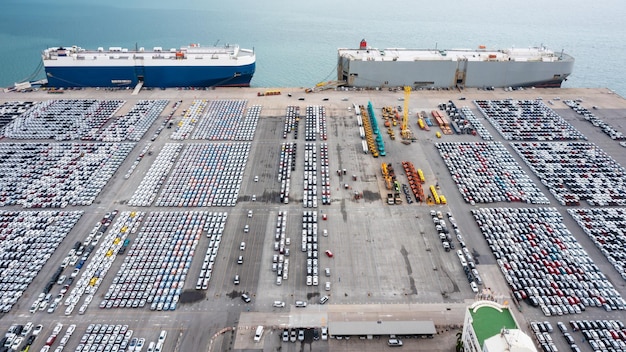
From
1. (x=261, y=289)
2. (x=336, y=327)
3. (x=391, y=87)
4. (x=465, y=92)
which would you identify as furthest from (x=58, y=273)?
(x=465, y=92)

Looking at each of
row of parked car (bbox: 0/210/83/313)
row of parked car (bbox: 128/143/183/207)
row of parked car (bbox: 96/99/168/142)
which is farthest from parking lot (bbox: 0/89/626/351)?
row of parked car (bbox: 96/99/168/142)

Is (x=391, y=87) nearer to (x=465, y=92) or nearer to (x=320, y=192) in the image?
(x=465, y=92)

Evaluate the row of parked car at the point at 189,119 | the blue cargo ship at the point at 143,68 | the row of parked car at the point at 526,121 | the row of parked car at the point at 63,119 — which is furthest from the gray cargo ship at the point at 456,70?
the row of parked car at the point at 63,119

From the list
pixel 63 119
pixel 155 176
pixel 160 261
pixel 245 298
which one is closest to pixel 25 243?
pixel 160 261

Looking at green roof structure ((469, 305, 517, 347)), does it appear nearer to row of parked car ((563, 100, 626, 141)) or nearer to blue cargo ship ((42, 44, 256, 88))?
row of parked car ((563, 100, 626, 141))

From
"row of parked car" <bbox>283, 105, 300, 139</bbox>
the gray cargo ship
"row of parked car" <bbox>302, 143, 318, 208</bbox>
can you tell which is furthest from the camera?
the gray cargo ship

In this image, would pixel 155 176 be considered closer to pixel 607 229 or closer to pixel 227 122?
pixel 227 122

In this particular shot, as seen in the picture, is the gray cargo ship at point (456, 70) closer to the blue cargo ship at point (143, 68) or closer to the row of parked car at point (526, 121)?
the row of parked car at point (526, 121)
